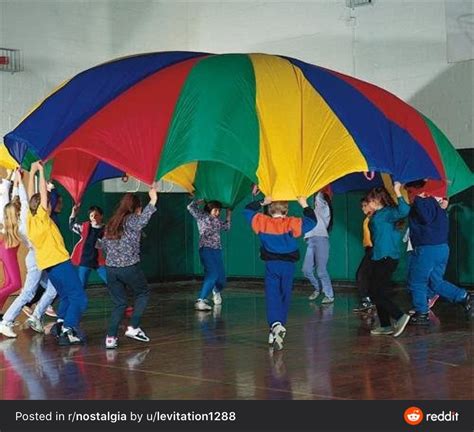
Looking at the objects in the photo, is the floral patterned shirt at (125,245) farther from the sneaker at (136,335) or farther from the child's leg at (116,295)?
the sneaker at (136,335)

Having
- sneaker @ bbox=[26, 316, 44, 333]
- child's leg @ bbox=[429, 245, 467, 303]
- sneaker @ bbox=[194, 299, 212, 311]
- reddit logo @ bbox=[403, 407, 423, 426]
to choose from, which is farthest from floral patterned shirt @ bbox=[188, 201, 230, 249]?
reddit logo @ bbox=[403, 407, 423, 426]

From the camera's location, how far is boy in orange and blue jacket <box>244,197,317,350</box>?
8.36 m

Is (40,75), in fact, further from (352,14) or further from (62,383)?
(62,383)

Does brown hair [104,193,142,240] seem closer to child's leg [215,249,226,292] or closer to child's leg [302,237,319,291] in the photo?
child's leg [215,249,226,292]

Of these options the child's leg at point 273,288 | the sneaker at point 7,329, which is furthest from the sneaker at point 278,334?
the sneaker at point 7,329

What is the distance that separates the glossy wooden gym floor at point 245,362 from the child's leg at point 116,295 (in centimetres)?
24

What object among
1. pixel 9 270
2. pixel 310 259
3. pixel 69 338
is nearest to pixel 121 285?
pixel 69 338

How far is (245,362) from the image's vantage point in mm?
7863

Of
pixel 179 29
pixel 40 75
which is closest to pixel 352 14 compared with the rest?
pixel 179 29

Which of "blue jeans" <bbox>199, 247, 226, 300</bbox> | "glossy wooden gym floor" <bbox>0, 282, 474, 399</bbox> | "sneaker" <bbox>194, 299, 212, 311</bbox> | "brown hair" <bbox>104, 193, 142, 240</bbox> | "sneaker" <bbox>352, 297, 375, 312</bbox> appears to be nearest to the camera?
"glossy wooden gym floor" <bbox>0, 282, 474, 399</bbox>

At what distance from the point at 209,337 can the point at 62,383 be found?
2.65m

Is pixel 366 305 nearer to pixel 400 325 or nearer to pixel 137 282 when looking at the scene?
pixel 400 325

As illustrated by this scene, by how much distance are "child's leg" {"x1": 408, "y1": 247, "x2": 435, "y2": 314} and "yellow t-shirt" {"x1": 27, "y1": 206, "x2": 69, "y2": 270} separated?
3.88 meters

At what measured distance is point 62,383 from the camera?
23.0ft
